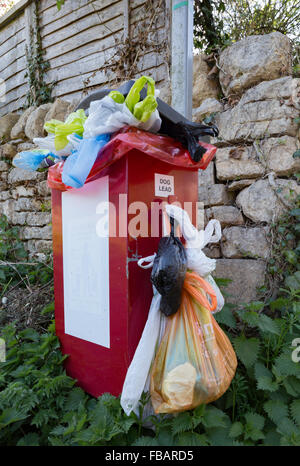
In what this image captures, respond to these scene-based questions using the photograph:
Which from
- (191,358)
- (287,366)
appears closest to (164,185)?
(191,358)

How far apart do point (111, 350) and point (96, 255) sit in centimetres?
44

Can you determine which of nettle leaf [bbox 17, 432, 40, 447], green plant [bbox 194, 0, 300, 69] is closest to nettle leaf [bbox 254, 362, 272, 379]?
nettle leaf [bbox 17, 432, 40, 447]

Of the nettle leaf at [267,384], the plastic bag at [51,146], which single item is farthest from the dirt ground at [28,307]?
the nettle leaf at [267,384]

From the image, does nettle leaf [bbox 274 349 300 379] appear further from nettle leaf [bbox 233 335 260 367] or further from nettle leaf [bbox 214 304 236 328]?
nettle leaf [bbox 214 304 236 328]

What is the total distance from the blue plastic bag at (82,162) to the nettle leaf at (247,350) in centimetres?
106

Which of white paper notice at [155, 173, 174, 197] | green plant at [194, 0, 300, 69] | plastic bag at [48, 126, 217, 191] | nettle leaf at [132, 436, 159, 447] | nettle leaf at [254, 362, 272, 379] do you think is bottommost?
nettle leaf at [132, 436, 159, 447]

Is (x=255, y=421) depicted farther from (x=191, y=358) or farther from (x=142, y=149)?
(x=142, y=149)

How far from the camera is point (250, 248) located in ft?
6.59

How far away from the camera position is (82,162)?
3.91 ft

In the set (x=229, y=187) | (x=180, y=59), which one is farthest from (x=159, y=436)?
(x=180, y=59)

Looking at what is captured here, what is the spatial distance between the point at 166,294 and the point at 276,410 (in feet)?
2.21

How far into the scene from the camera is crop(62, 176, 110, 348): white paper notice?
1.37m

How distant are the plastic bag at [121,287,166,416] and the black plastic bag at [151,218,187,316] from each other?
0.10 m

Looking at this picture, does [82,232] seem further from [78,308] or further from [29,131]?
[29,131]
